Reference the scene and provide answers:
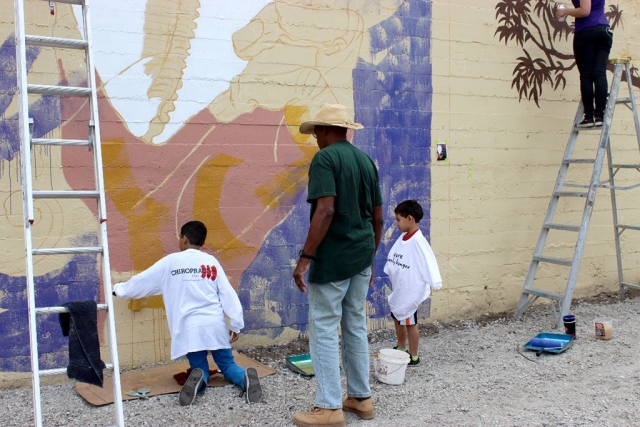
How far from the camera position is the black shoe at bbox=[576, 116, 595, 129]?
248 inches

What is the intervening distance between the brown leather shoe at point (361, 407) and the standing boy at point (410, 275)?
99cm

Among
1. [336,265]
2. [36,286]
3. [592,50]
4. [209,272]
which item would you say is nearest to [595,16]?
[592,50]

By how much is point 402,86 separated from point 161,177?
7.57ft

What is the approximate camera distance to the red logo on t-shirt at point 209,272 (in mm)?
4460

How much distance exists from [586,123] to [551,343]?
2.33 m

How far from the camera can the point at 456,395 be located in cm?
440

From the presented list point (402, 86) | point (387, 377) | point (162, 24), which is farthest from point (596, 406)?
point (162, 24)

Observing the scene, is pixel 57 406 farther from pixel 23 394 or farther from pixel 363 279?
pixel 363 279

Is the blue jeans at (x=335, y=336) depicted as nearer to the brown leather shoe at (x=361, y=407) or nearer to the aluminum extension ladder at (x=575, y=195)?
the brown leather shoe at (x=361, y=407)

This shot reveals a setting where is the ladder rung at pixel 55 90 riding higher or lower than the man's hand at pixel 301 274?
higher

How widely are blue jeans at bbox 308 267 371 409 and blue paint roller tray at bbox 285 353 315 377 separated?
78cm

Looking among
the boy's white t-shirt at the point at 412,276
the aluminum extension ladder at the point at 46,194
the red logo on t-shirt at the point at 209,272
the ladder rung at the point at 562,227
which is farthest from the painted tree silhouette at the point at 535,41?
the aluminum extension ladder at the point at 46,194

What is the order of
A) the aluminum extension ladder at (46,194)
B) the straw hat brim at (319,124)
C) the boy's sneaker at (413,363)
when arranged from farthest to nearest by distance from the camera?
the boy's sneaker at (413,363) < the straw hat brim at (319,124) < the aluminum extension ladder at (46,194)

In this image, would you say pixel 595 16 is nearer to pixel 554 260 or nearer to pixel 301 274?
pixel 554 260
